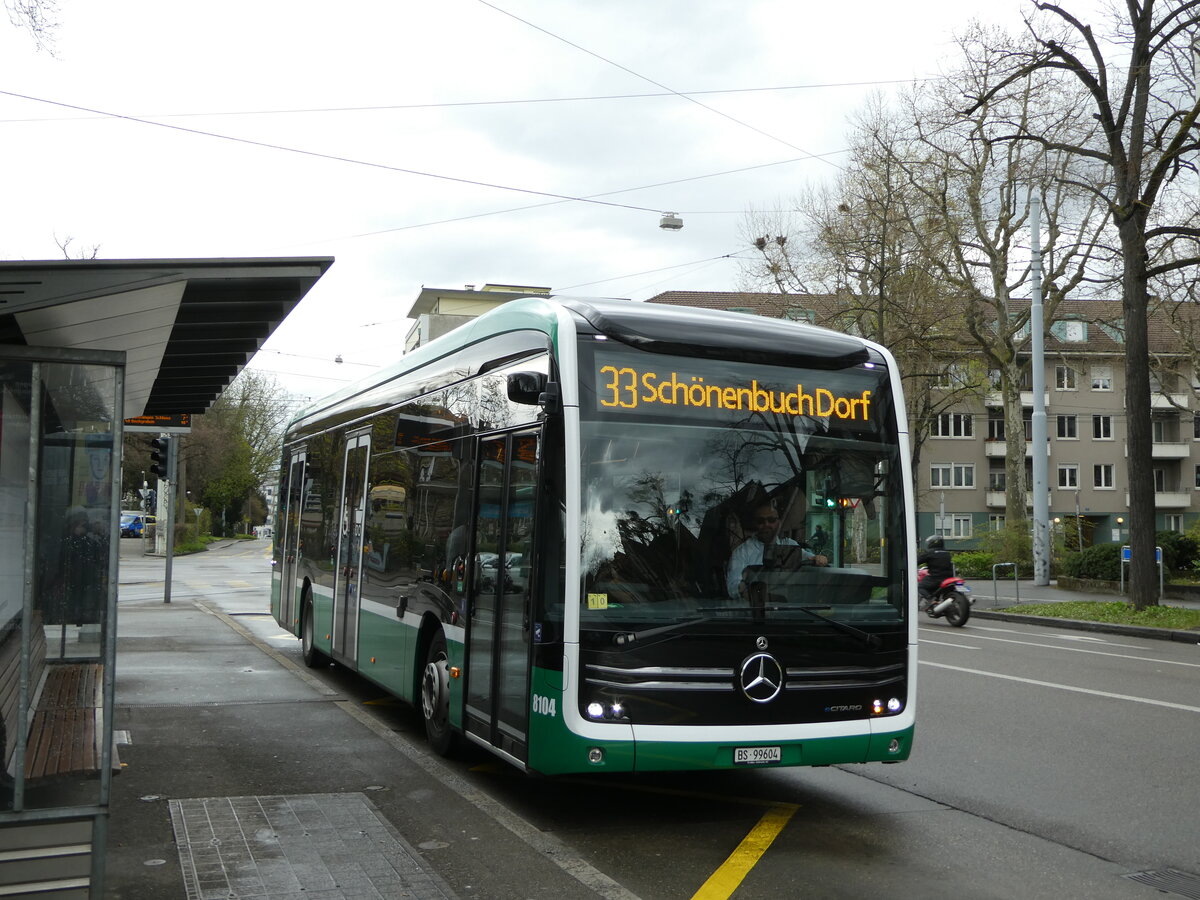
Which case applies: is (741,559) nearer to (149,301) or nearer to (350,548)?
(149,301)

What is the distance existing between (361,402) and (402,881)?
726cm

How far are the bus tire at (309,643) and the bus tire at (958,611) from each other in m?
12.3

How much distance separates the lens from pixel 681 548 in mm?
6879

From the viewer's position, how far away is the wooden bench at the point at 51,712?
486 cm

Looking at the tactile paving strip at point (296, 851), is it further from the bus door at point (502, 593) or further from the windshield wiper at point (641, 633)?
the windshield wiper at point (641, 633)

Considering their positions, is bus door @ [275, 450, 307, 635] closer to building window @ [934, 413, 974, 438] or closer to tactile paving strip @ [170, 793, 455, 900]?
tactile paving strip @ [170, 793, 455, 900]

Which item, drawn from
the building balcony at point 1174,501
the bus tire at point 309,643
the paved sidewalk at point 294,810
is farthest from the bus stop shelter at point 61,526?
the building balcony at point 1174,501

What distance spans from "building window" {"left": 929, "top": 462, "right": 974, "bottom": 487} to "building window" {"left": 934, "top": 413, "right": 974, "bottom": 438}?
5.64ft

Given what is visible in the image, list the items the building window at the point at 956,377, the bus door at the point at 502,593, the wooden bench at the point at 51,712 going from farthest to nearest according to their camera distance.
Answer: the building window at the point at 956,377 → the bus door at the point at 502,593 → the wooden bench at the point at 51,712

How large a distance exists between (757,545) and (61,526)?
3.73 m

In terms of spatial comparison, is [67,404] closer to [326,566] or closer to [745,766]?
[745,766]

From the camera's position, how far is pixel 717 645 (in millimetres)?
6789

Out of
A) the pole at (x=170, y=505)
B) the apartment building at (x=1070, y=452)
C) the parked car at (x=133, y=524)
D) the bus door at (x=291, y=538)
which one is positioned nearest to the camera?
the bus door at (x=291, y=538)

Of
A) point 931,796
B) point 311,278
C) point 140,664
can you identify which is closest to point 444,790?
point 931,796
